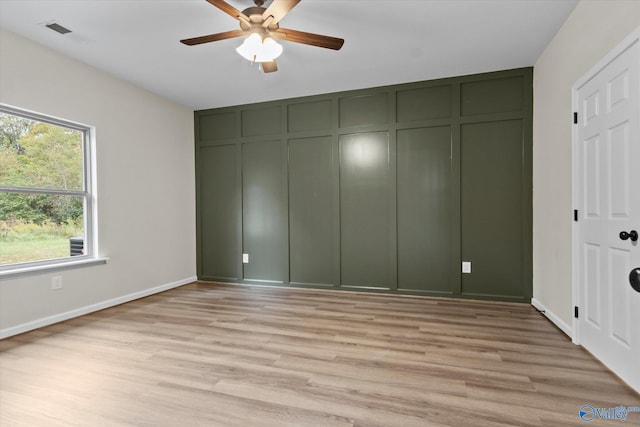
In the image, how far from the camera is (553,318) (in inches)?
124

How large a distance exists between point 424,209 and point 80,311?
4.11 m

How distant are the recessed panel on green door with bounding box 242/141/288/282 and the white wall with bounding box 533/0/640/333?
314 cm

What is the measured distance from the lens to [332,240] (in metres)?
4.55

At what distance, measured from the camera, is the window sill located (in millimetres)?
2936

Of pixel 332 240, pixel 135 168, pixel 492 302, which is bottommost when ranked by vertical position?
pixel 492 302

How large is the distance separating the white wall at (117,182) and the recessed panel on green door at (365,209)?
8.19 feet

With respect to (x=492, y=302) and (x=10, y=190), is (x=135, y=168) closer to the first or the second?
(x=10, y=190)

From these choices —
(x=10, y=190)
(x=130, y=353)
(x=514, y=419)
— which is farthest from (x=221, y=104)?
(x=514, y=419)

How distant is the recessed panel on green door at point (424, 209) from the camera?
4.07 metres

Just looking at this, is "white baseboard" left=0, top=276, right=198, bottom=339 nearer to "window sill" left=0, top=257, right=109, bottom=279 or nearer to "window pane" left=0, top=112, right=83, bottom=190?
"window sill" left=0, top=257, right=109, bottom=279

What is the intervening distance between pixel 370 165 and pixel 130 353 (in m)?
3.31

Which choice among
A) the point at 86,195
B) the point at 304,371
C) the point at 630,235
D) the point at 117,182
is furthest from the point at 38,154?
the point at 630,235

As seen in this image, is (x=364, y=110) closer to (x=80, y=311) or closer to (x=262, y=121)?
(x=262, y=121)

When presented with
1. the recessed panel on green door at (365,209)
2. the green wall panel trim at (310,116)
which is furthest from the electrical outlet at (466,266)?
the green wall panel trim at (310,116)
